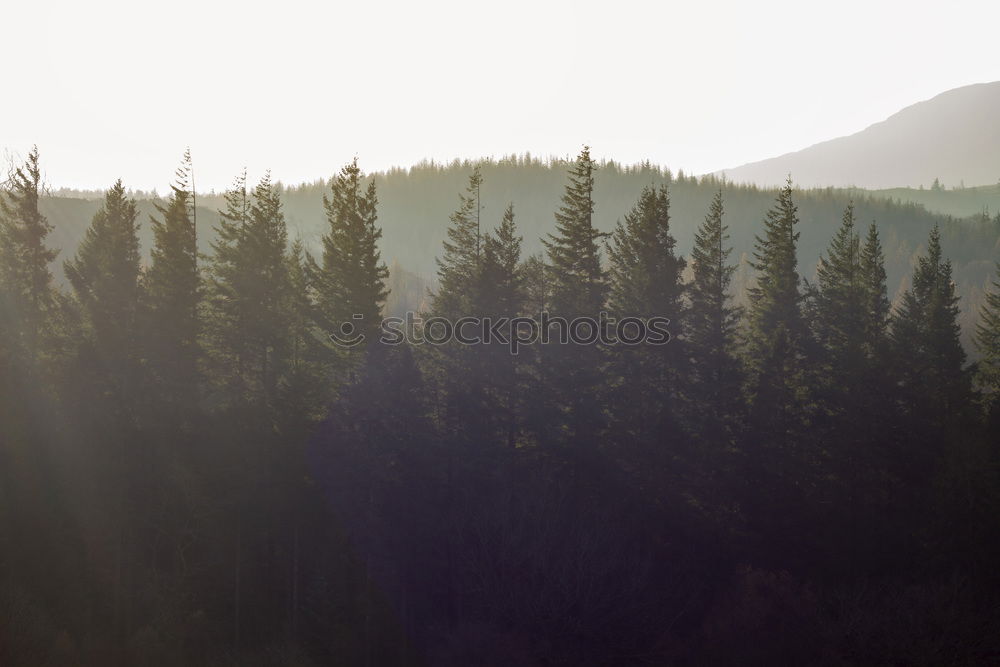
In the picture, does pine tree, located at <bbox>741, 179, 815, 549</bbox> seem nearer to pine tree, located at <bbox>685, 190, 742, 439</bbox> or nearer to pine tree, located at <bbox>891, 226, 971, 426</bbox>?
pine tree, located at <bbox>685, 190, 742, 439</bbox>

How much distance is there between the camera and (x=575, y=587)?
1329 inches

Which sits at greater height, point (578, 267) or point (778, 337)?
point (578, 267)

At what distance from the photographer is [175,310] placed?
38375 mm

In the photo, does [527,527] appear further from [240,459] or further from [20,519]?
[20,519]

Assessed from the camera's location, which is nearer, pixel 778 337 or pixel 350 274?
pixel 350 274

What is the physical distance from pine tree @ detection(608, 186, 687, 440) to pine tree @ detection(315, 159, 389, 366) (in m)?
12.9

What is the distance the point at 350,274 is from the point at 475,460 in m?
11.6

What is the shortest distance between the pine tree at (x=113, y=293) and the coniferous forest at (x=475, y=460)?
15cm

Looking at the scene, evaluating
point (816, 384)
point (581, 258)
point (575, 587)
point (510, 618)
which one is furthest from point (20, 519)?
point (816, 384)

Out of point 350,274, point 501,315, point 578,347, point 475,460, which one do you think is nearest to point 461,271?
point 501,315

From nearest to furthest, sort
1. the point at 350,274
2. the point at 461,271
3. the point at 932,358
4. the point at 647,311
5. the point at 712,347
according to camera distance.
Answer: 1. the point at 350,274
2. the point at 647,311
3. the point at 461,271
4. the point at 712,347
5. the point at 932,358

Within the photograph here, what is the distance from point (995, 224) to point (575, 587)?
585 feet

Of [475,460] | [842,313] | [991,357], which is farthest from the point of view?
[991,357]

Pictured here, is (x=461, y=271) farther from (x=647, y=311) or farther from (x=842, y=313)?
(x=842, y=313)
